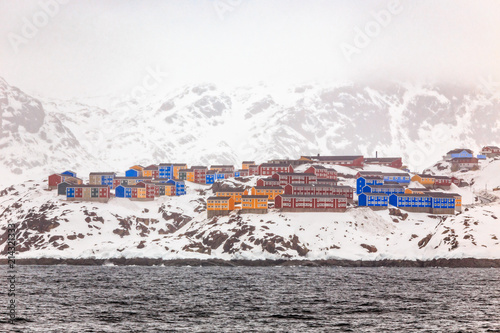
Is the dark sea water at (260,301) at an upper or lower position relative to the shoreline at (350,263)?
lower

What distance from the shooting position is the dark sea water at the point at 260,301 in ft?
316

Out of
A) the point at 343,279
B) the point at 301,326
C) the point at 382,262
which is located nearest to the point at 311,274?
the point at 343,279

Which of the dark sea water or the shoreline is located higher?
the shoreline

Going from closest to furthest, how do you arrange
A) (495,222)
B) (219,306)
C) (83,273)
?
(219,306), (83,273), (495,222)

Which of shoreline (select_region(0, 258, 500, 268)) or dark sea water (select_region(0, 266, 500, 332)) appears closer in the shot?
dark sea water (select_region(0, 266, 500, 332))

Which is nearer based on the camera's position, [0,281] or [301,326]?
[301,326]

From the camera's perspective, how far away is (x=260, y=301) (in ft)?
391

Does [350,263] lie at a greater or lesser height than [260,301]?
greater

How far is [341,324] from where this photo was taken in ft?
318

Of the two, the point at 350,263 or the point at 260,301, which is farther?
the point at 350,263

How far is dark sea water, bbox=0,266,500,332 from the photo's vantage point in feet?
316

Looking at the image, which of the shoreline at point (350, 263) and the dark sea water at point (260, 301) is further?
the shoreline at point (350, 263)

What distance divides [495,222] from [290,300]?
92565 millimetres

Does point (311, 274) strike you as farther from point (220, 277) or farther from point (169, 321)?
point (169, 321)
